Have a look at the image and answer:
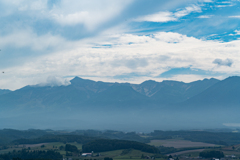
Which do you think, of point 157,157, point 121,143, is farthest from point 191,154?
point 121,143

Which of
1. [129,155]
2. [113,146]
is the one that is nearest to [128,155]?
[129,155]

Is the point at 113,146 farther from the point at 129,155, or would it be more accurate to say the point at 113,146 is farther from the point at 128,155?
the point at 129,155

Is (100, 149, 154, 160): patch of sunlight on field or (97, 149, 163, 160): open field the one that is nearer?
(97, 149, 163, 160): open field

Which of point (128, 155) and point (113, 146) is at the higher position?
point (113, 146)

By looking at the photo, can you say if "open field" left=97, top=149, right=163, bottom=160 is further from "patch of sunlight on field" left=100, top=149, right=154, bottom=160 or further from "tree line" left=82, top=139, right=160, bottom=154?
"tree line" left=82, top=139, right=160, bottom=154

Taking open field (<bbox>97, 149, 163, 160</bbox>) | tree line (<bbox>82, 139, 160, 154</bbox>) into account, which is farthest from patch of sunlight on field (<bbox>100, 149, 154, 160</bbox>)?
tree line (<bbox>82, 139, 160, 154</bbox>)

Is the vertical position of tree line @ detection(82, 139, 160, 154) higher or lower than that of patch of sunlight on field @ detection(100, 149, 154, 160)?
higher

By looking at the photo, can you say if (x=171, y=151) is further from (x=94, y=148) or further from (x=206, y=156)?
(x=94, y=148)

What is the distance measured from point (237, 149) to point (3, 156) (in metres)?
108

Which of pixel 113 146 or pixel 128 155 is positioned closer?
pixel 128 155

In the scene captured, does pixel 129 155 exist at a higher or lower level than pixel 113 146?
lower

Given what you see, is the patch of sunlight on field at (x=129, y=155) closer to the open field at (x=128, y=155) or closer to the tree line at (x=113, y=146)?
the open field at (x=128, y=155)

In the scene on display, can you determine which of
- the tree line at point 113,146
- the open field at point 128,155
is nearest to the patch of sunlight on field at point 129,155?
the open field at point 128,155

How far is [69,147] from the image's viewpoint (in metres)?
143
